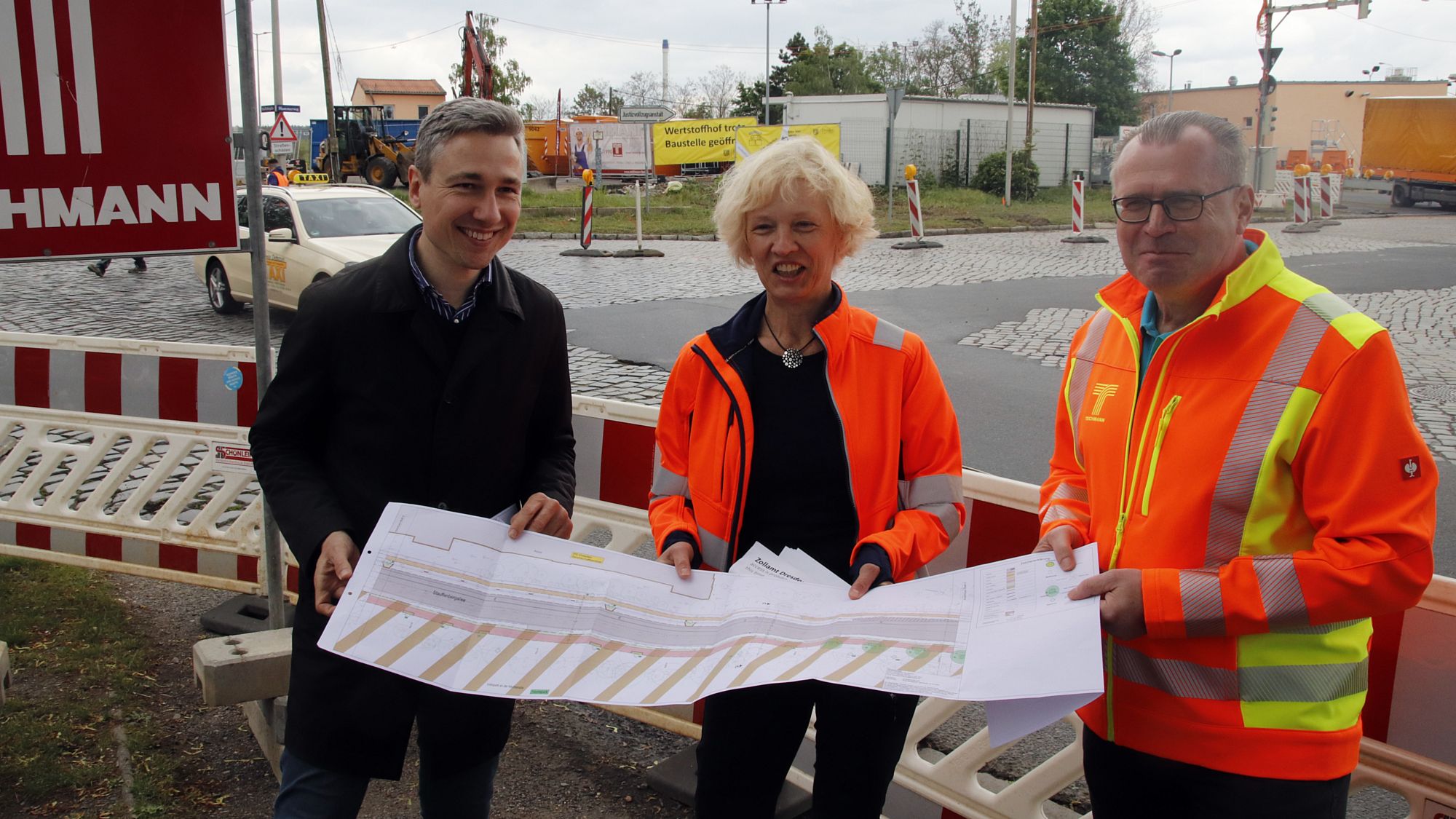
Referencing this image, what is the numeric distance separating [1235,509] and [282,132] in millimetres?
29545

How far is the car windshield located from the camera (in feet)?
43.1

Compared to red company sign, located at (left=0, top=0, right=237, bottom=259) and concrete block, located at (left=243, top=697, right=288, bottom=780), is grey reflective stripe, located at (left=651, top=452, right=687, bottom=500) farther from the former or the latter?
red company sign, located at (left=0, top=0, right=237, bottom=259)

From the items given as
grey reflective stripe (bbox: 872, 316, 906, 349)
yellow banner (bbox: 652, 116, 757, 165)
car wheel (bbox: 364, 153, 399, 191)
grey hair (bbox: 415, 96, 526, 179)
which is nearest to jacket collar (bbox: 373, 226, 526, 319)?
grey hair (bbox: 415, 96, 526, 179)

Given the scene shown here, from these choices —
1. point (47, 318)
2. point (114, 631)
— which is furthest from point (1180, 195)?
point (47, 318)

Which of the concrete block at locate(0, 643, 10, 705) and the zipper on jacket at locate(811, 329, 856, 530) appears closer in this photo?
the zipper on jacket at locate(811, 329, 856, 530)

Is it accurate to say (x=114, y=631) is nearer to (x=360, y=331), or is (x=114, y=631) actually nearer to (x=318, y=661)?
(x=318, y=661)

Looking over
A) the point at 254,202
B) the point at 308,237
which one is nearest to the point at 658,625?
the point at 254,202

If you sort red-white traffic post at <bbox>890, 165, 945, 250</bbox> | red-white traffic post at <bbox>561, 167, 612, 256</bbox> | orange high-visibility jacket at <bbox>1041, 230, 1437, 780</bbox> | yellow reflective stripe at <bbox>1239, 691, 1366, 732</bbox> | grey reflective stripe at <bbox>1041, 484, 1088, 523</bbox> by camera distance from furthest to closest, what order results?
red-white traffic post at <bbox>890, 165, 945, 250</bbox>, red-white traffic post at <bbox>561, 167, 612, 256</bbox>, grey reflective stripe at <bbox>1041, 484, 1088, 523</bbox>, yellow reflective stripe at <bbox>1239, 691, 1366, 732</bbox>, orange high-visibility jacket at <bbox>1041, 230, 1437, 780</bbox>

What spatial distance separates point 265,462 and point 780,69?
231 ft

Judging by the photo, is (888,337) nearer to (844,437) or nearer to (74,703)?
(844,437)

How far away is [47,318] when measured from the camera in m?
13.3

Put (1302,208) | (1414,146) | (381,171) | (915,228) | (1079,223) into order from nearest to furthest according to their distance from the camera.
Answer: (915,228) → (1079,223) → (1302,208) → (381,171) → (1414,146)

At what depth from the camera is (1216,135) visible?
5.89 ft

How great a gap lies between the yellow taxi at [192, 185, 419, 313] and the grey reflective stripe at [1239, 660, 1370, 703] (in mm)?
11571
